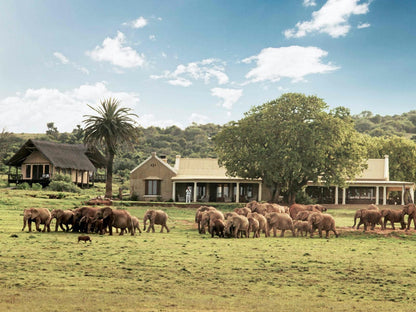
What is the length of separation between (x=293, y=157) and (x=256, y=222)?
97.2 feet

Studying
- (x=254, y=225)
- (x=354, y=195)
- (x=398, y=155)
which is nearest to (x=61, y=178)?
(x=354, y=195)

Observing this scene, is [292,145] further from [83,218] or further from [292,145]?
[83,218]

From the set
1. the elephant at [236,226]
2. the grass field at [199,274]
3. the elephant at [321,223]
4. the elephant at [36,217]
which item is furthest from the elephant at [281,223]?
the elephant at [36,217]

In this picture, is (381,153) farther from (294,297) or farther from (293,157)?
(294,297)

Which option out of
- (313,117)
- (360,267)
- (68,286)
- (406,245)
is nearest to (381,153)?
(313,117)

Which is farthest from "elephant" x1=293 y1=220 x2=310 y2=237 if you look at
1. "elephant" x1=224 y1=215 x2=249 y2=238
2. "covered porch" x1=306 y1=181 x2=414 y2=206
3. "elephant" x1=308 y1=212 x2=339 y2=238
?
"covered porch" x1=306 y1=181 x2=414 y2=206

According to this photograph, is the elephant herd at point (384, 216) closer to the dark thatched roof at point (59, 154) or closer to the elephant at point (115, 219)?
the elephant at point (115, 219)

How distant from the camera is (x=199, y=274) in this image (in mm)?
14297

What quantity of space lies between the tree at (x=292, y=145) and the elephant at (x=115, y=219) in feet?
103

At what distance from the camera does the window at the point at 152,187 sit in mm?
67500

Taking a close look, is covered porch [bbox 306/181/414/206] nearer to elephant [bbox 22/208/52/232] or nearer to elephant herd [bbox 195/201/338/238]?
elephant herd [bbox 195/201/338/238]

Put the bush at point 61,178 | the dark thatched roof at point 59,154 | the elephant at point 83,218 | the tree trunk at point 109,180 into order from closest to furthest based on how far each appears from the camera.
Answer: the elephant at point 83,218, the tree trunk at point 109,180, the bush at point 61,178, the dark thatched roof at point 59,154

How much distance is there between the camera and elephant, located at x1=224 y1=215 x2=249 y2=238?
24.0 meters

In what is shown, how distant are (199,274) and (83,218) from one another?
10.5 meters
